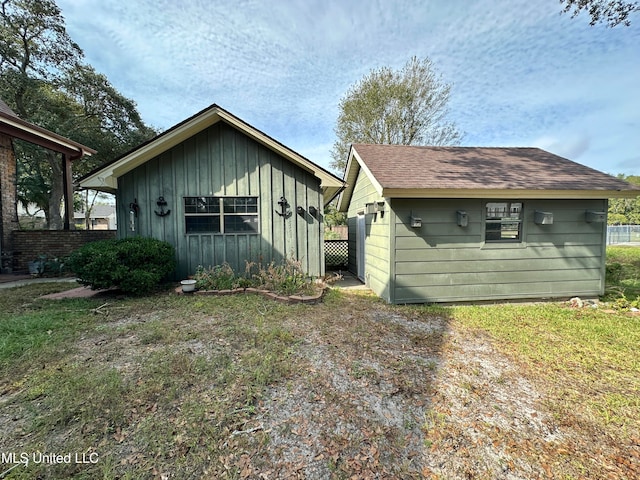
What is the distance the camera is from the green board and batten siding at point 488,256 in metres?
5.39

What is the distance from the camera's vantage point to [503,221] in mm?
5645

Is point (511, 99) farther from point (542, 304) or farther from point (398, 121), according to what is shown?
point (542, 304)

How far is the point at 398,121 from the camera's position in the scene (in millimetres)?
18156

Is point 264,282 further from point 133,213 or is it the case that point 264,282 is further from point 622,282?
point 622,282

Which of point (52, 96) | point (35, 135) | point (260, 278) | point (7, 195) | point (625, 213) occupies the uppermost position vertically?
point (52, 96)

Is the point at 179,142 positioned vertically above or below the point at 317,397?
above

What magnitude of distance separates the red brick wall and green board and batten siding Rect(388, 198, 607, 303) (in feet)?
31.3

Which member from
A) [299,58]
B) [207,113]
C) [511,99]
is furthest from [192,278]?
[511,99]

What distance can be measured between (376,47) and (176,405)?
576 inches

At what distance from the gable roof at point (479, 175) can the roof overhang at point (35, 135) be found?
8192 millimetres

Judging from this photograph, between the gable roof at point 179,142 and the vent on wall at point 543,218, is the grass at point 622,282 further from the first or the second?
the gable roof at point 179,142

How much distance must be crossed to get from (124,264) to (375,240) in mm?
5354

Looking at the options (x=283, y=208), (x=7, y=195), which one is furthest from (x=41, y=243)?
(x=283, y=208)

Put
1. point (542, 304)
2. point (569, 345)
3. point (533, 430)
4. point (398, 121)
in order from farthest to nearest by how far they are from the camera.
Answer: point (398, 121) → point (542, 304) → point (569, 345) → point (533, 430)
